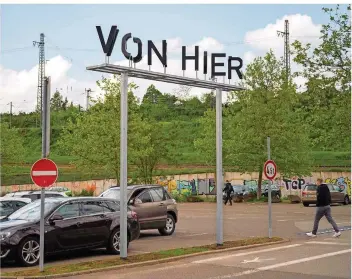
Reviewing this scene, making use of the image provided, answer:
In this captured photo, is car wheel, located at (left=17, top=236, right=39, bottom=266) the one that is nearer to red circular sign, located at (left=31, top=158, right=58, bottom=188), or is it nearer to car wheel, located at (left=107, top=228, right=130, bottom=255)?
red circular sign, located at (left=31, top=158, right=58, bottom=188)

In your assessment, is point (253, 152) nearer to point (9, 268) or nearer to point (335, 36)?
point (335, 36)

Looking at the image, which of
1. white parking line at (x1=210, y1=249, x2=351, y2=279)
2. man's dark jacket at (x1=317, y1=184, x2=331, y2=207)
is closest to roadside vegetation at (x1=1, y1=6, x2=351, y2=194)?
man's dark jacket at (x1=317, y1=184, x2=331, y2=207)

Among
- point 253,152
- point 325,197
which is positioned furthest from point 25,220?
point 253,152

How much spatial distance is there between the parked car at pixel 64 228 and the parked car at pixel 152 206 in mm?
3589

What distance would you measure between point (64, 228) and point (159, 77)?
414 centimetres

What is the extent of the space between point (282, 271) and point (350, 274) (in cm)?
132

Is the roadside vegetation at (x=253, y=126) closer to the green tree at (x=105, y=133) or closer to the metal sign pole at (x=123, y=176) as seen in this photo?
the green tree at (x=105, y=133)

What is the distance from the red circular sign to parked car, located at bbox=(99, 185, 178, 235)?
284 inches

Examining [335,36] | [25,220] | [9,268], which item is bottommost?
[9,268]

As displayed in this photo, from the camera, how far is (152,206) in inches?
773

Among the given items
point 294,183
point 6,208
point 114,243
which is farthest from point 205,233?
point 294,183

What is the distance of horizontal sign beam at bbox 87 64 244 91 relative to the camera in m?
13.2

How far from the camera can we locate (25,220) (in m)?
13.5

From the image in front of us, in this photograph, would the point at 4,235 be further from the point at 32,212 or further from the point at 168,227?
the point at 168,227
